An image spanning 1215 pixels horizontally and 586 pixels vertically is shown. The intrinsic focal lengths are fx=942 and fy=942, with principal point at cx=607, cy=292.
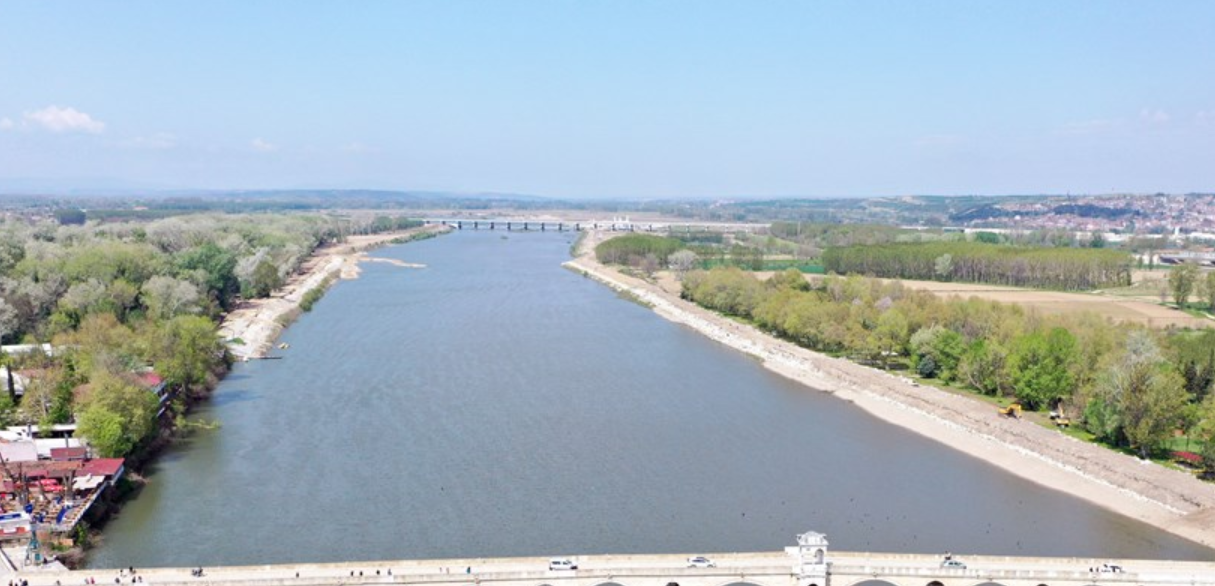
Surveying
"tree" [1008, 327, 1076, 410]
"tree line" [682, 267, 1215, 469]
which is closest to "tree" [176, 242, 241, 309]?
"tree line" [682, 267, 1215, 469]

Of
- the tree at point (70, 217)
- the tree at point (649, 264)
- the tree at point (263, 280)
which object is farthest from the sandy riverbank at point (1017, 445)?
the tree at point (70, 217)

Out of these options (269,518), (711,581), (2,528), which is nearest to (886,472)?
(711,581)

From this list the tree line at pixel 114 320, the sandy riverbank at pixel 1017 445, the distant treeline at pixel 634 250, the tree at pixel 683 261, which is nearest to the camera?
the sandy riverbank at pixel 1017 445

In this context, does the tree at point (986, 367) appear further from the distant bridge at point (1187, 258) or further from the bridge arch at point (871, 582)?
the distant bridge at point (1187, 258)

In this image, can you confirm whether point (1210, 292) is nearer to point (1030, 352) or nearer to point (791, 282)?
point (791, 282)

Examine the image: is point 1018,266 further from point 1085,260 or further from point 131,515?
point 131,515

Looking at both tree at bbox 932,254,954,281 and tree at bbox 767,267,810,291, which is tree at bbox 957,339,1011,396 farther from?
tree at bbox 932,254,954,281
